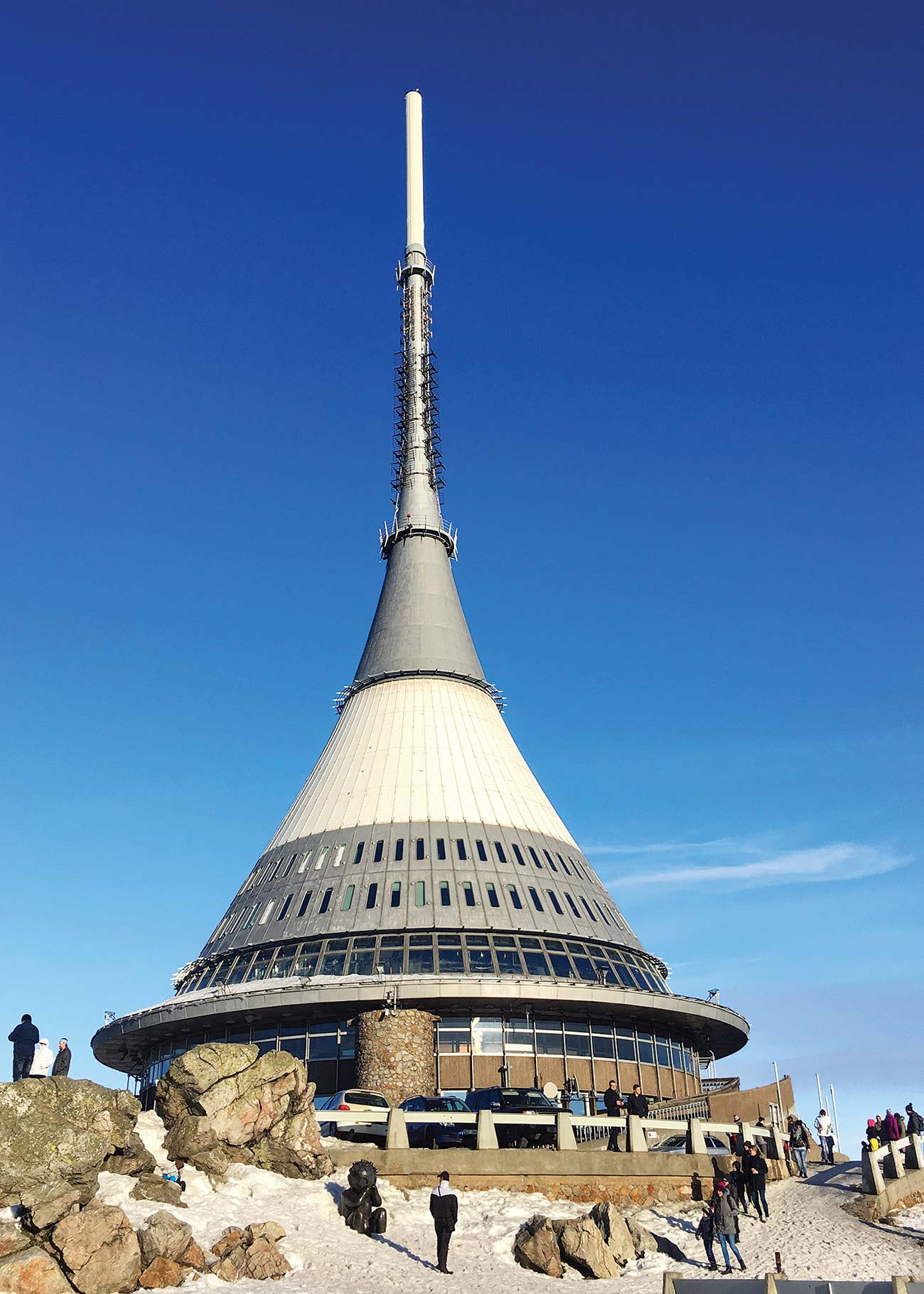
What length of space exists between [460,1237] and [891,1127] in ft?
43.8

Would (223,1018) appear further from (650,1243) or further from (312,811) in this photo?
(650,1243)

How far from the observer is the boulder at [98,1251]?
1698 cm

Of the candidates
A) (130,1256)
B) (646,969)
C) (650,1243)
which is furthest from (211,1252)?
(646,969)

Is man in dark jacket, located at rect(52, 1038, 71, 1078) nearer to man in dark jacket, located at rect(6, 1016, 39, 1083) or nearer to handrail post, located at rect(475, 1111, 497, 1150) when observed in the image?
man in dark jacket, located at rect(6, 1016, 39, 1083)

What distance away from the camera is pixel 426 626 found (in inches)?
2237

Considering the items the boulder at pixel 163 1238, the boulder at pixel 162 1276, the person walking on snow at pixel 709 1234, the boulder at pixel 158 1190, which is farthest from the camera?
the person walking on snow at pixel 709 1234

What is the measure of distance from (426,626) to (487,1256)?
38.1 m

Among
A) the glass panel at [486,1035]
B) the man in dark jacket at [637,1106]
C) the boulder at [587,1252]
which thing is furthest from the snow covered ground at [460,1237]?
the glass panel at [486,1035]

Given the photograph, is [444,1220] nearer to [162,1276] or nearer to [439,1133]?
[162,1276]

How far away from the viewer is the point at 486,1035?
3909 centimetres

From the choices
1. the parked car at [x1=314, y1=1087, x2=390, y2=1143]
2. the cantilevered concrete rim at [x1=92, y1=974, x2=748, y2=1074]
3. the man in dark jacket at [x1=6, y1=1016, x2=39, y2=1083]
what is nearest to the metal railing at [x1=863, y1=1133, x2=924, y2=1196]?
the parked car at [x1=314, y1=1087, x2=390, y2=1143]

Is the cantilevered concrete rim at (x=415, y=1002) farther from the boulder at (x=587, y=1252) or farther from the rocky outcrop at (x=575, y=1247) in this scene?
the boulder at (x=587, y=1252)

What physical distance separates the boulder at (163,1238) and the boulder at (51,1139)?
1.31m

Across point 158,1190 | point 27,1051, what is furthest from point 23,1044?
point 158,1190
